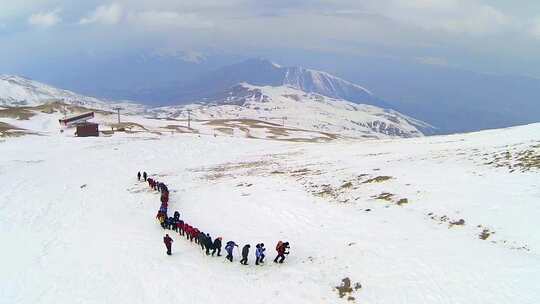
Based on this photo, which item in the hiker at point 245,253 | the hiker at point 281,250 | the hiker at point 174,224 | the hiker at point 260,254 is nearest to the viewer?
the hiker at point 281,250

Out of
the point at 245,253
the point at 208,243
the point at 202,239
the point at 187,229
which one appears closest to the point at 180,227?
the point at 187,229

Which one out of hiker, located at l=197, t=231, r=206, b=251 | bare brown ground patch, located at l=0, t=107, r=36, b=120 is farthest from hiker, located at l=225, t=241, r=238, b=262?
bare brown ground patch, located at l=0, t=107, r=36, b=120

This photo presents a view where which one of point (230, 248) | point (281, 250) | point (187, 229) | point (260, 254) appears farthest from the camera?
point (187, 229)

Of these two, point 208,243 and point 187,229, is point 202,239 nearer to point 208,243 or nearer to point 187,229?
point 208,243

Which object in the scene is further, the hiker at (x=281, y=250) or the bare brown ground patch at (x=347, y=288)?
the hiker at (x=281, y=250)

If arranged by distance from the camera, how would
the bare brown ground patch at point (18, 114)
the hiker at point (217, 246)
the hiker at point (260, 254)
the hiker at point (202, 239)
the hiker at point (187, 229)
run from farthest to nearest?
the bare brown ground patch at point (18, 114) < the hiker at point (187, 229) < the hiker at point (202, 239) < the hiker at point (217, 246) < the hiker at point (260, 254)

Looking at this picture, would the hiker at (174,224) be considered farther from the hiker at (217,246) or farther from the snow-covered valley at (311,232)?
the hiker at (217,246)

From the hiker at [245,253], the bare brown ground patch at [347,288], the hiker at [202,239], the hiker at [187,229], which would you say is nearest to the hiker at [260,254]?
the hiker at [245,253]

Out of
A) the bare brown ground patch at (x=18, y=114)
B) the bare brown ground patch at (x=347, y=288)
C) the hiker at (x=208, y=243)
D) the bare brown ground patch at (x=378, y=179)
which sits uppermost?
the bare brown ground patch at (x=18, y=114)

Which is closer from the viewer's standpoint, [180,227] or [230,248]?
[230,248]

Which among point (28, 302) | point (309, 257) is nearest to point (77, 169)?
point (28, 302)

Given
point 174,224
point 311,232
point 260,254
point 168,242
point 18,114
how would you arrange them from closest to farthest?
point 260,254 < point 168,242 < point 311,232 < point 174,224 < point 18,114
